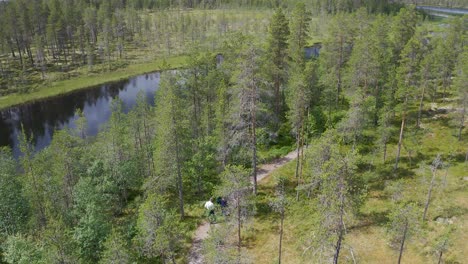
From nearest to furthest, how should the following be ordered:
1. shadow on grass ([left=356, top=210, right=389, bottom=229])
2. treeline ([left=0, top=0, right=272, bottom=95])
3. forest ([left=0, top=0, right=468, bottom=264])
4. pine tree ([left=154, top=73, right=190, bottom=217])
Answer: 1. forest ([left=0, top=0, right=468, bottom=264])
2. pine tree ([left=154, top=73, right=190, bottom=217])
3. shadow on grass ([left=356, top=210, right=389, bottom=229])
4. treeline ([left=0, top=0, right=272, bottom=95])

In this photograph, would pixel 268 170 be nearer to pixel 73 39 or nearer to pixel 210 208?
pixel 210 208

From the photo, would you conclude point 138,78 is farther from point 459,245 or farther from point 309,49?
point 459,245

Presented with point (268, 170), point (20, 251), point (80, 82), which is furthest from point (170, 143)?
point (80, 82)

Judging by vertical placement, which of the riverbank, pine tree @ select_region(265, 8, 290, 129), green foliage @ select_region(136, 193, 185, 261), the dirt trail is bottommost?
the dirt trail

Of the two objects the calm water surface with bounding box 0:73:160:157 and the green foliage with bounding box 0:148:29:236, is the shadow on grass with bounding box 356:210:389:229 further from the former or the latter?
the calm water surface with bounding box 0:73:160:157

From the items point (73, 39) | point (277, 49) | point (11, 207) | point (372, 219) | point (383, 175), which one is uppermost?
point (277, 49)

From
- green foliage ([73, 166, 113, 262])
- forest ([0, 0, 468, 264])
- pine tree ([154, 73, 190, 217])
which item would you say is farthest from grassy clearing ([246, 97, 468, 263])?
green foliage ([73, 166, 113, 262])

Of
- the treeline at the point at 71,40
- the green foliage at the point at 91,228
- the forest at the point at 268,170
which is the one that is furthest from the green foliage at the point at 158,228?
the treeline at the point at 71,40

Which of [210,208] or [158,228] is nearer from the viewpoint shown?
[158,228]
